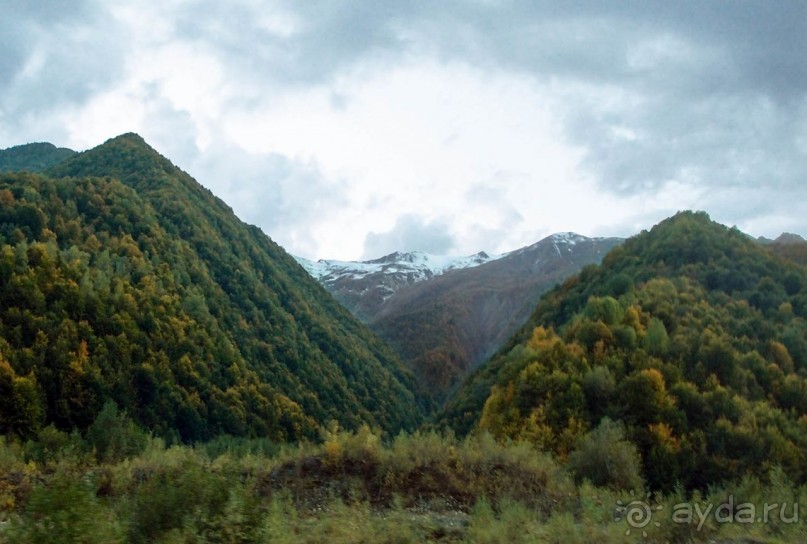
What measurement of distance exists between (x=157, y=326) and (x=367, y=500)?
2336cm

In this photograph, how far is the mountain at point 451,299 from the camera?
7550 centimetres

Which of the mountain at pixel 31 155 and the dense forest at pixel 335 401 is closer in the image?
the dense forest at pixel 335 401

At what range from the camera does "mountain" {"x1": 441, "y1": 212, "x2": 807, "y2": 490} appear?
16.6 meters

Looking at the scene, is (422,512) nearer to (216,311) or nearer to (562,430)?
(562,430)

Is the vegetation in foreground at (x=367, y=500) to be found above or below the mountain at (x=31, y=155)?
below

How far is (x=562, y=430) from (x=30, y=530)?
50.4 ft

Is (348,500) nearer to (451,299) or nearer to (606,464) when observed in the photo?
(606,464)

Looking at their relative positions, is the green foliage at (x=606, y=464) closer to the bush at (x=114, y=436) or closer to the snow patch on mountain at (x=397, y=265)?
the bush at (x=114, y=436)

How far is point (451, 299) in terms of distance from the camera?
97.4 metres

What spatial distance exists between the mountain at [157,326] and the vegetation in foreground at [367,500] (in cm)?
1082

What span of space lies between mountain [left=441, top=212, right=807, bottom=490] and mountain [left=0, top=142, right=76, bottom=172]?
87228 millimetres

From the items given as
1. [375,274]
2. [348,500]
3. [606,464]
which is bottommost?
[606,464]

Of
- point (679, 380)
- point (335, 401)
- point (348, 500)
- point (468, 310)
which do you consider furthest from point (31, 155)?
point (348, 500)

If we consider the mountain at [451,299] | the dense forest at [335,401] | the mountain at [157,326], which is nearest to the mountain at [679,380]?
the dense forest at [335,401]
